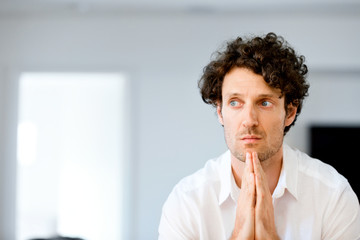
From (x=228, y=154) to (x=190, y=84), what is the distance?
3.00 metres

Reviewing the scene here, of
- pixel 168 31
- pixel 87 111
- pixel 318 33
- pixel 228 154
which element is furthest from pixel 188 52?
pixel 228 154

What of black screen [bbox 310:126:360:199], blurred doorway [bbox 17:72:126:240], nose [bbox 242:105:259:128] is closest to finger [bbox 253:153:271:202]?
nose [bbox 242:105:259:128]

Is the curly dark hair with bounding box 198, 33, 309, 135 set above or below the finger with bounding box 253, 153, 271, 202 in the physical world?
above

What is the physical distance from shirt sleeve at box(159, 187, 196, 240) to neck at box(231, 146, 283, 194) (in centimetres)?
23

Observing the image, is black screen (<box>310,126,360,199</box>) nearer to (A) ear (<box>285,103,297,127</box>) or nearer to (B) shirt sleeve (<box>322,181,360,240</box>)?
(A) ear (<box>285,103,297,127</box>)

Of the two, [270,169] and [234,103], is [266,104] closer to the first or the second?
[234,103]

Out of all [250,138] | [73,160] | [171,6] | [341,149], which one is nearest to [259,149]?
[250,138]

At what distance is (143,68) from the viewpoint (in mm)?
4852

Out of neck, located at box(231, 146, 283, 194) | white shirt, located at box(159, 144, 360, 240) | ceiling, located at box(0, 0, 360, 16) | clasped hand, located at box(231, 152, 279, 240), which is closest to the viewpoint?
clasped hand, located at box(231, 152, 279, 240)

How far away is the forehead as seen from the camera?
1.70 metres

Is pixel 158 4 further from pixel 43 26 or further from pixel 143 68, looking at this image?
pixel 43 26

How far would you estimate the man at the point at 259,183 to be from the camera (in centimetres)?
162

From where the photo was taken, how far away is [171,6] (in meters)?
4.62

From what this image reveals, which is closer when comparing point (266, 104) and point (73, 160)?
point (266, 104)
